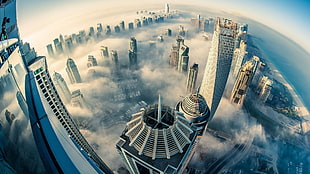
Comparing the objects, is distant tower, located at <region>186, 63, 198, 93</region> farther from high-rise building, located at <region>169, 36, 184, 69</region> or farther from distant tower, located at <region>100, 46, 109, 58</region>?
distant tower, located at <region>100, 46, 109, 58</region>

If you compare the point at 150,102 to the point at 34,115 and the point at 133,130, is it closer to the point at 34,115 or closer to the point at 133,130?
the point at 133,130

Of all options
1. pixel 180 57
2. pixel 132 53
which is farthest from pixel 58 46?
pixel 180 57

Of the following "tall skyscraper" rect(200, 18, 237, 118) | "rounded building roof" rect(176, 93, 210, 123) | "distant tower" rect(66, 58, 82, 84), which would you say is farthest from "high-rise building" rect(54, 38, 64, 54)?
"tall skyscraper" rect(200, 18, 237, 118)

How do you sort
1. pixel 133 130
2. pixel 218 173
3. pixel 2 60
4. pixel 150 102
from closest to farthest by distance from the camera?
pixel 2 60
pixel 133 130
pixel 218 173
pixel 150 102

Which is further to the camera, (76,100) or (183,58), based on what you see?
(183,58)

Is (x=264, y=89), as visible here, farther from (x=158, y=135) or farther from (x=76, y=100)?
(x=76, y=100)

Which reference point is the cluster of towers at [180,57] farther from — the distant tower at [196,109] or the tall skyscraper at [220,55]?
the distant tower at [196,109]

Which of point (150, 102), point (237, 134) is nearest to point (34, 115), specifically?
point (150, 102)
